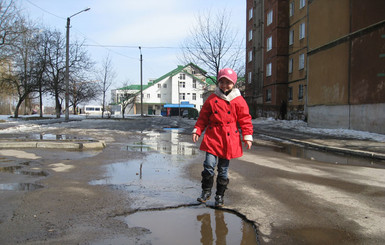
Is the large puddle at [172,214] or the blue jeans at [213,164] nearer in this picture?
the large puddle at [172,214]

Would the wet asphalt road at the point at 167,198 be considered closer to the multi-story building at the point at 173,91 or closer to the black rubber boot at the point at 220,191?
the black rubber boot at the point at 220,191

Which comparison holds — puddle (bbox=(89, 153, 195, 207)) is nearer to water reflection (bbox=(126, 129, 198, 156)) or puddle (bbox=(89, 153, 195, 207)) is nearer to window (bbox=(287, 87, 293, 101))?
water reflection (bbox=(126, 129, 198, 156))

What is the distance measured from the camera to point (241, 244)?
2789mm

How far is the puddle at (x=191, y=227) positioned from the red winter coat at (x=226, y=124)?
741 mm

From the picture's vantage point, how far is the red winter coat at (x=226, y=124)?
379 cm

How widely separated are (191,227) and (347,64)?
16.9m

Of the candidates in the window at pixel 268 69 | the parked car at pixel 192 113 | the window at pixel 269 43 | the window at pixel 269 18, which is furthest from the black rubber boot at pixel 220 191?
the parked car at pixel 192 113

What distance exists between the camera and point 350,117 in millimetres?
16891

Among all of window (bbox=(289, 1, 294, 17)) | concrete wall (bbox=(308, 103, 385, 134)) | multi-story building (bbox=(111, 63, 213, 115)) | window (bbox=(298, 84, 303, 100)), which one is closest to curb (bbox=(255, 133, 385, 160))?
concrete wall (bbox=(308, 103, 385, 134))

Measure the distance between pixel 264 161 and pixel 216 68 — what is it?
20638mm

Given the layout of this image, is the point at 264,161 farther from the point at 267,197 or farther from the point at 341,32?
the point at 341,32

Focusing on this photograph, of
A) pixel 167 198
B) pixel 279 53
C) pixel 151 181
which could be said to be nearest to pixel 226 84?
pixel 167 198

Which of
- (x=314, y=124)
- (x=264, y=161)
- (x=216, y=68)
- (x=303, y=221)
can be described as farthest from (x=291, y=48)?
(x=303, y=221)

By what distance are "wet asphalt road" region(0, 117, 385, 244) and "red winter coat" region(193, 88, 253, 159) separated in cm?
73
